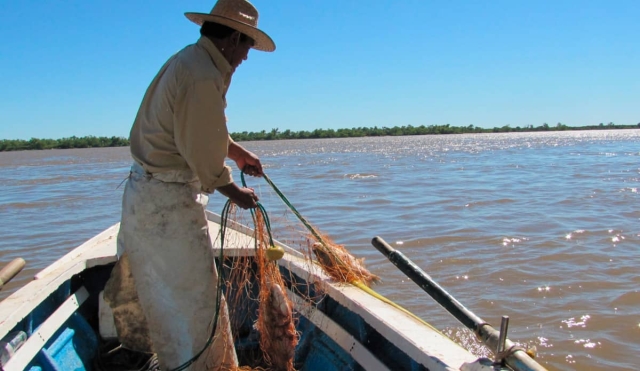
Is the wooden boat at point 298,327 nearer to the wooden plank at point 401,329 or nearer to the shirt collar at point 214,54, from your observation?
the wooden plank at point 401,329

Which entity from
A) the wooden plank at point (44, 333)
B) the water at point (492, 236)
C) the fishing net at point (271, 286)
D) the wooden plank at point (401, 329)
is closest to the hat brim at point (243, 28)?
the fishing net at point (271, 286)

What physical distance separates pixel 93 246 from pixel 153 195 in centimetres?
209

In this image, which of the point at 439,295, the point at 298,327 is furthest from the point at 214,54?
the point at 298,327

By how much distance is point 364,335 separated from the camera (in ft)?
10.0

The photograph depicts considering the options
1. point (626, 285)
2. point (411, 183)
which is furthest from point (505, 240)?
point (411, 183)

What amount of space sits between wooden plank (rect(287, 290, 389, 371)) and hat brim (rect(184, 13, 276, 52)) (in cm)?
166

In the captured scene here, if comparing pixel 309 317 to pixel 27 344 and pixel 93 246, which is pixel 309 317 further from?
pixel 93 246

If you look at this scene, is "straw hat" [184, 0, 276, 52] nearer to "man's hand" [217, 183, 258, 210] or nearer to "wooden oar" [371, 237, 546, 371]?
"man's hand" [217, 183, 258, 210]

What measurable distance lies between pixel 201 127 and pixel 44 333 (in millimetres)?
1700

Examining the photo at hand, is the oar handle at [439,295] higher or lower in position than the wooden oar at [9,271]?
lower

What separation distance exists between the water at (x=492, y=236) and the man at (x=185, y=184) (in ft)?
4.87

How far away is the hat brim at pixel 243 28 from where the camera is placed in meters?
2.38

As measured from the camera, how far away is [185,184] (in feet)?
8.50

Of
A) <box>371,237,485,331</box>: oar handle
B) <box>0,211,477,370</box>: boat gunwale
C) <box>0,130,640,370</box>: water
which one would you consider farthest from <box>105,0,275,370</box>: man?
<box>0,130,640,370</box>: water
